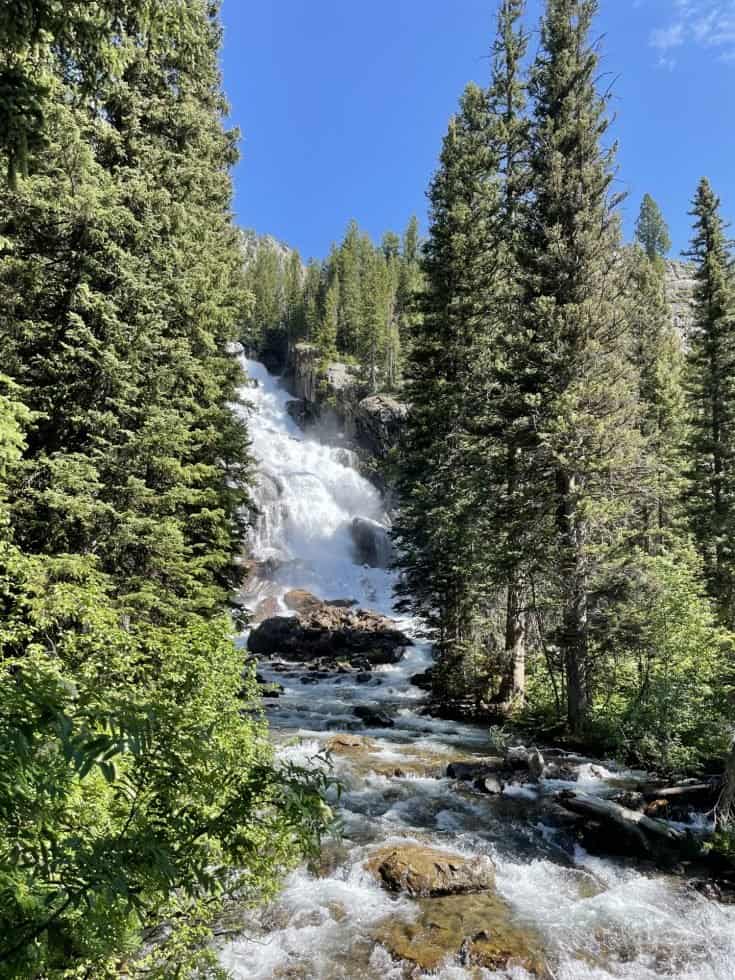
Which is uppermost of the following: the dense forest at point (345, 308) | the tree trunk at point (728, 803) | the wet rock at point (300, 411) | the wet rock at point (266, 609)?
the dense forest at point (345, 308)

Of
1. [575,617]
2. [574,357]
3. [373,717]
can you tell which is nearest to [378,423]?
[373,717]

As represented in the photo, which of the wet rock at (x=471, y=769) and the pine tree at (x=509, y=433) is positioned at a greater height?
the pine tree at (x=509, y=433)

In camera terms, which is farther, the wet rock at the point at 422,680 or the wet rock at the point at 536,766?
the wet rock at the point at 422,680

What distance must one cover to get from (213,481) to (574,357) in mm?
8607

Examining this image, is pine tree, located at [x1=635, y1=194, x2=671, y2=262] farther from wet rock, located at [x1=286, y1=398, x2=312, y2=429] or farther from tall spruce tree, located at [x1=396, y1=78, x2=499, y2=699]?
tall spruce tree, located at [x1=396, y1=78, x2=499, y2=699]

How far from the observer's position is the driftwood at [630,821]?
8148 mm

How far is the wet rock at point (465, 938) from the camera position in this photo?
18.6ft

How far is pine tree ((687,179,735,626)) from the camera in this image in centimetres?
2333

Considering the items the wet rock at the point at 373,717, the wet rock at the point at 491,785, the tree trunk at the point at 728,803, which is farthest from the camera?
the wet rock at the point at 373,717

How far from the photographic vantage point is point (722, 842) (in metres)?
7.53

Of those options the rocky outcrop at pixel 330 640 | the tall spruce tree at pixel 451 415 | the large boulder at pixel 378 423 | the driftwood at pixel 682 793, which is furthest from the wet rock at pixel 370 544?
the driftwood at pixel 682 793

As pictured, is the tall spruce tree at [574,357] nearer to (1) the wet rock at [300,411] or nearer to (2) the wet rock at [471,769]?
(2) the wet rock at [471,769]

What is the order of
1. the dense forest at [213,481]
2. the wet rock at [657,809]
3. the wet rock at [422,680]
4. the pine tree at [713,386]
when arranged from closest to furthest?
the dense forest at [213,481]
the wet rock at [657,809]
the wet rock at [422,680]
the pine tree at [713,386]

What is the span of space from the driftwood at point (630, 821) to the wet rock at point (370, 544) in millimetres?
32419
